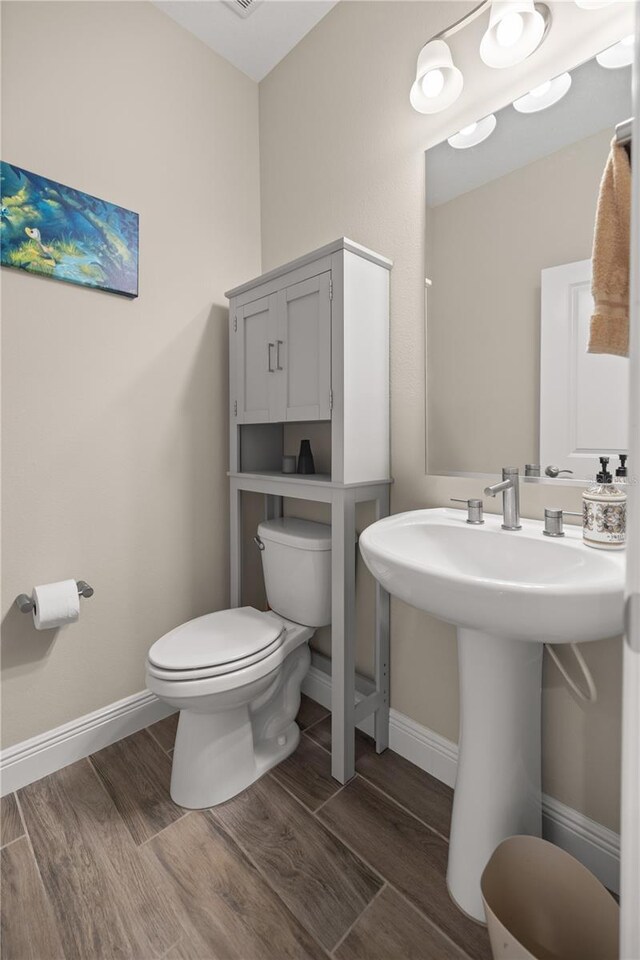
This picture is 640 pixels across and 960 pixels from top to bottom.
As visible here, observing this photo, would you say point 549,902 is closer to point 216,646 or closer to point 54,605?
point 216,646

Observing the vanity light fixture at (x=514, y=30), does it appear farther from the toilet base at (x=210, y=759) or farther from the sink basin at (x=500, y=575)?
the toilet base at (x=210, y=759)

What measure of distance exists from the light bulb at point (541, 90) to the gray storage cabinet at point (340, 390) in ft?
1.83

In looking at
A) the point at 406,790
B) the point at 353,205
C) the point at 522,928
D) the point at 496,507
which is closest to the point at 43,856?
the point at 406,790

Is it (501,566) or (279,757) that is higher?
(501,566)

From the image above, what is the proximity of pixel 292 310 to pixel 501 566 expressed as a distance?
1071mm

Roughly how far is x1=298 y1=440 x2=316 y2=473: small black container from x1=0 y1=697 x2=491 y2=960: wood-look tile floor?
1.02 metres

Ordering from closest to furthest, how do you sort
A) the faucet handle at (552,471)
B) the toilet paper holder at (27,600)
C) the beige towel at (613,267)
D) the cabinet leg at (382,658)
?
the beige towel at (613,267) < the faucet handle at (552,471) < the toilet paper holder at (27,600) < the cabinet leg at (382,658)

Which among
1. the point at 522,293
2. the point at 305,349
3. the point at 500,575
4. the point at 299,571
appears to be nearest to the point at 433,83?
the point at 522,293

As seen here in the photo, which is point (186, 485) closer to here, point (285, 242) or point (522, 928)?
point (285, 242)

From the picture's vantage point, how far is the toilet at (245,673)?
128 centimetres

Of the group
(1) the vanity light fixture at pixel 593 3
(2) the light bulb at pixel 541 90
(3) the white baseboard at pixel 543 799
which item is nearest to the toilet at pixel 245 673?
(3) the white baseboard at pixel 543 799

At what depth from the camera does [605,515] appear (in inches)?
38.2

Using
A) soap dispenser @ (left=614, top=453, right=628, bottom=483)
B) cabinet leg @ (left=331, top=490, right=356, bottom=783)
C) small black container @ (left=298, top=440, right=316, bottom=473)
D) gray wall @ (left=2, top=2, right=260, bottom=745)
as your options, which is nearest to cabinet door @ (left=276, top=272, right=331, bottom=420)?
small black container @ (left=298, top=440, right=316, bottom=473)

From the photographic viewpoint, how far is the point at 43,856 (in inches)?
46.4
